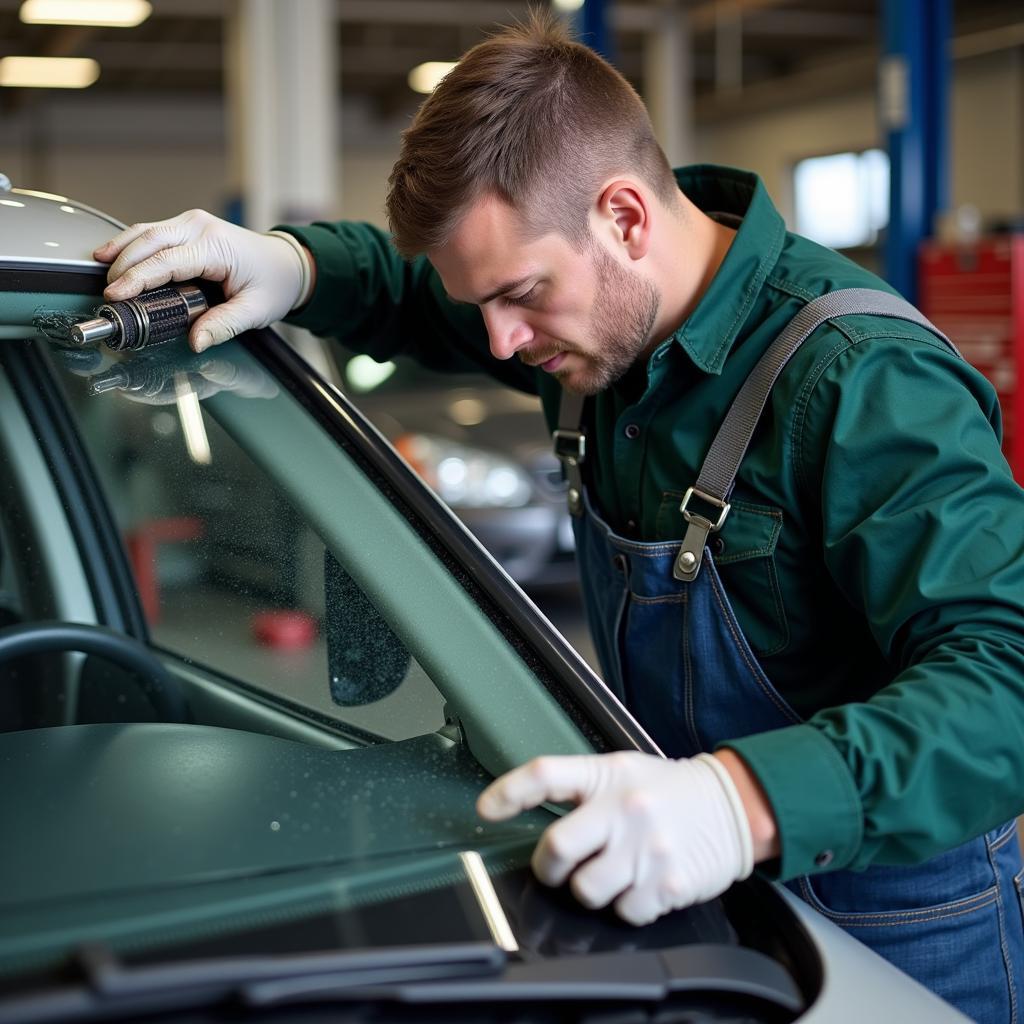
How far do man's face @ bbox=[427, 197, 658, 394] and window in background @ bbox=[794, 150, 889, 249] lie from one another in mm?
15355

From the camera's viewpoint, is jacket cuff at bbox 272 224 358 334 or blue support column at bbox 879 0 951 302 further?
blue support column at bbox 879 0 951 302

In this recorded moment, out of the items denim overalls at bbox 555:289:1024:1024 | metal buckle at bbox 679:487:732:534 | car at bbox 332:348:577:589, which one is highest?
metal buckle at bbox 679:487:732:534

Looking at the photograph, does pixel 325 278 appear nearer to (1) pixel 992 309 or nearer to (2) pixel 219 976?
(2) pixel 219 976

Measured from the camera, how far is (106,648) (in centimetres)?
164

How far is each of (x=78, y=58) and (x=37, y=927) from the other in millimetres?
15927

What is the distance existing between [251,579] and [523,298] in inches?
17.2

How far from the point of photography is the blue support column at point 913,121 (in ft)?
19.5

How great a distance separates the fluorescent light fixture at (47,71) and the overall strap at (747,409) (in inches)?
592

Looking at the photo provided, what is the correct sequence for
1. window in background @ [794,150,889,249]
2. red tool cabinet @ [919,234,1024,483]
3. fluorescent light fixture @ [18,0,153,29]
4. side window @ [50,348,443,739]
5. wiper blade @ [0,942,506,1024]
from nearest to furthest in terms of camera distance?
wiper blade @ [0,942,506,1024] → side window @ [50,348,443,739] → red tool cabinet @ [919,234,1024,483] → fluorescent light fixture @ [18,0,153,29] → window in background @ [794,150,889,249]

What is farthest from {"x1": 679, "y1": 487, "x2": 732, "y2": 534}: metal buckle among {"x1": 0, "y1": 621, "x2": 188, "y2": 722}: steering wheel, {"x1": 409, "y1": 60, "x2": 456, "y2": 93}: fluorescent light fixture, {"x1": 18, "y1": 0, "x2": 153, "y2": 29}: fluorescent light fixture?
{"x1": 409, "y1": 60, "x2": 456, "y2": 93}: fluorescent light fixture

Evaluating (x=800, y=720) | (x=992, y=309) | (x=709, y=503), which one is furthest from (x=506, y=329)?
(x=992, y=309)

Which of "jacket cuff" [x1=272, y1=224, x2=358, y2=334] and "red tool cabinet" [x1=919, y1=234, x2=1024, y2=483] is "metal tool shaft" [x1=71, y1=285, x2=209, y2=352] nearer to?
"jacket cuff" [x1=272, y1=224, x2=358, y2=334]

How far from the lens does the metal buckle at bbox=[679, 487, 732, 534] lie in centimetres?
141

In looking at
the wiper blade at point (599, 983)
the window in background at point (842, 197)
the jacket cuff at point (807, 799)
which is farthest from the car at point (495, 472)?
the window in background at point (842, 197)
